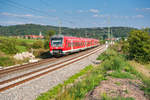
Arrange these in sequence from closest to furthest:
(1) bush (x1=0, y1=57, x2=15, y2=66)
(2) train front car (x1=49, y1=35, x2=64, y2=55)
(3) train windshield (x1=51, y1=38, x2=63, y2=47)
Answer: (1) bush (x1=0, y1=57, x2=15, y2=66), (2) train front car (x1=49, y1=35, x2=64, y2=55), (3) train windshield (x1=51, y1=38, x2=63, y2=47)

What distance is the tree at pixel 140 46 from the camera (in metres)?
15.7

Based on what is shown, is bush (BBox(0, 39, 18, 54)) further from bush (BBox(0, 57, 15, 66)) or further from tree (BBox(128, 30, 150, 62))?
tree (BBox(128, 30, 150, 62))

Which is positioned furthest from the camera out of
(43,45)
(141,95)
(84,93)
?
(43,45)

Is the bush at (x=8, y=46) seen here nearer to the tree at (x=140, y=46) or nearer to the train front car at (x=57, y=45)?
the train front car at (x=57, y=45)

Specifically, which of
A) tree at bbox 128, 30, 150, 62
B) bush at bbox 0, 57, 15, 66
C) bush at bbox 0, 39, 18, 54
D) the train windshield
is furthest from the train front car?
tree at bbox 128, 30, 150, 62

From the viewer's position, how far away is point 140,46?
16047mm

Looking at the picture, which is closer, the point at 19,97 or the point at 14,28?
the point at 19,97

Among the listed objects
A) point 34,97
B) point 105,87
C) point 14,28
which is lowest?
Result: point 34,97

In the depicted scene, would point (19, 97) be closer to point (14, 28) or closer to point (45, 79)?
point (45, 79)

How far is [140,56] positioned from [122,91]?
11584mm

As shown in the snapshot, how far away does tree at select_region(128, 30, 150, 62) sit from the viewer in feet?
51.6

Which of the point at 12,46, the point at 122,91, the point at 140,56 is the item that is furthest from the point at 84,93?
the point at 12,46


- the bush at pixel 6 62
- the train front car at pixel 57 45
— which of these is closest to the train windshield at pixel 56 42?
the train front car at pixel 57 45

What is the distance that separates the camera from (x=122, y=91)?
5.38 m
